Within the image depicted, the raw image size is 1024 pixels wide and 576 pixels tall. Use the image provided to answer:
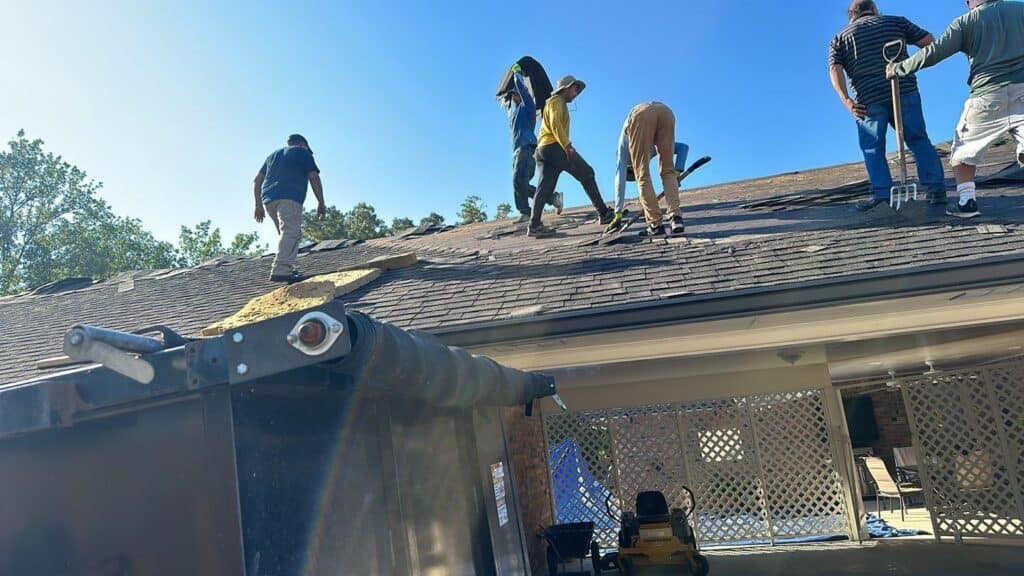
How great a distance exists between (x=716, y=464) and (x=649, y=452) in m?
0.89

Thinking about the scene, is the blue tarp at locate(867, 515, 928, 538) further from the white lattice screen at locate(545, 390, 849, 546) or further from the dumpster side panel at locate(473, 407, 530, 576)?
the dumpster side panel at locate(473, 407, 530, 576)

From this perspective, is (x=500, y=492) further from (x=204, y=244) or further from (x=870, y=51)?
(x=204, y=244)

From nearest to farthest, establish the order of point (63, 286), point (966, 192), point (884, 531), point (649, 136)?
1. point (966, 192)
2. point (649, 136)
3. point (63, 286)
4. point (884, 531)

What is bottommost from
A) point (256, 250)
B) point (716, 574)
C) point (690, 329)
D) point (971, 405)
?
point (716, 574)

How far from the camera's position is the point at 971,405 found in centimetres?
809

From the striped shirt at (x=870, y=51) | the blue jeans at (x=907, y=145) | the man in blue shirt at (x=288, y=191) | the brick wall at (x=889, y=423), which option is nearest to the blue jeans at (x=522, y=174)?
the man in blue shirt at (x=288, y=191)

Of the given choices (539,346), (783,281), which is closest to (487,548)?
(539,346)

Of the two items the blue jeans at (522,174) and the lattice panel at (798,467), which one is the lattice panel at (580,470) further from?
the blue jeans at (522,174)

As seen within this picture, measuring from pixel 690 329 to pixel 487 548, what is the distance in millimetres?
2068

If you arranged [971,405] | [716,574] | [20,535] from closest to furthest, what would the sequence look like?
[20,535]
[716,574]
[971,405]

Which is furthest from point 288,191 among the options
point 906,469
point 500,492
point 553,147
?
point 906,469

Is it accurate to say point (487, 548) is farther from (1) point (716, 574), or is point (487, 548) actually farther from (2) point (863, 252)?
(1) point (716, 574)

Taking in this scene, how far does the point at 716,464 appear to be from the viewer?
8844 mm

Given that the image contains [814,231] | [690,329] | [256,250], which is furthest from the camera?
[256,250]
